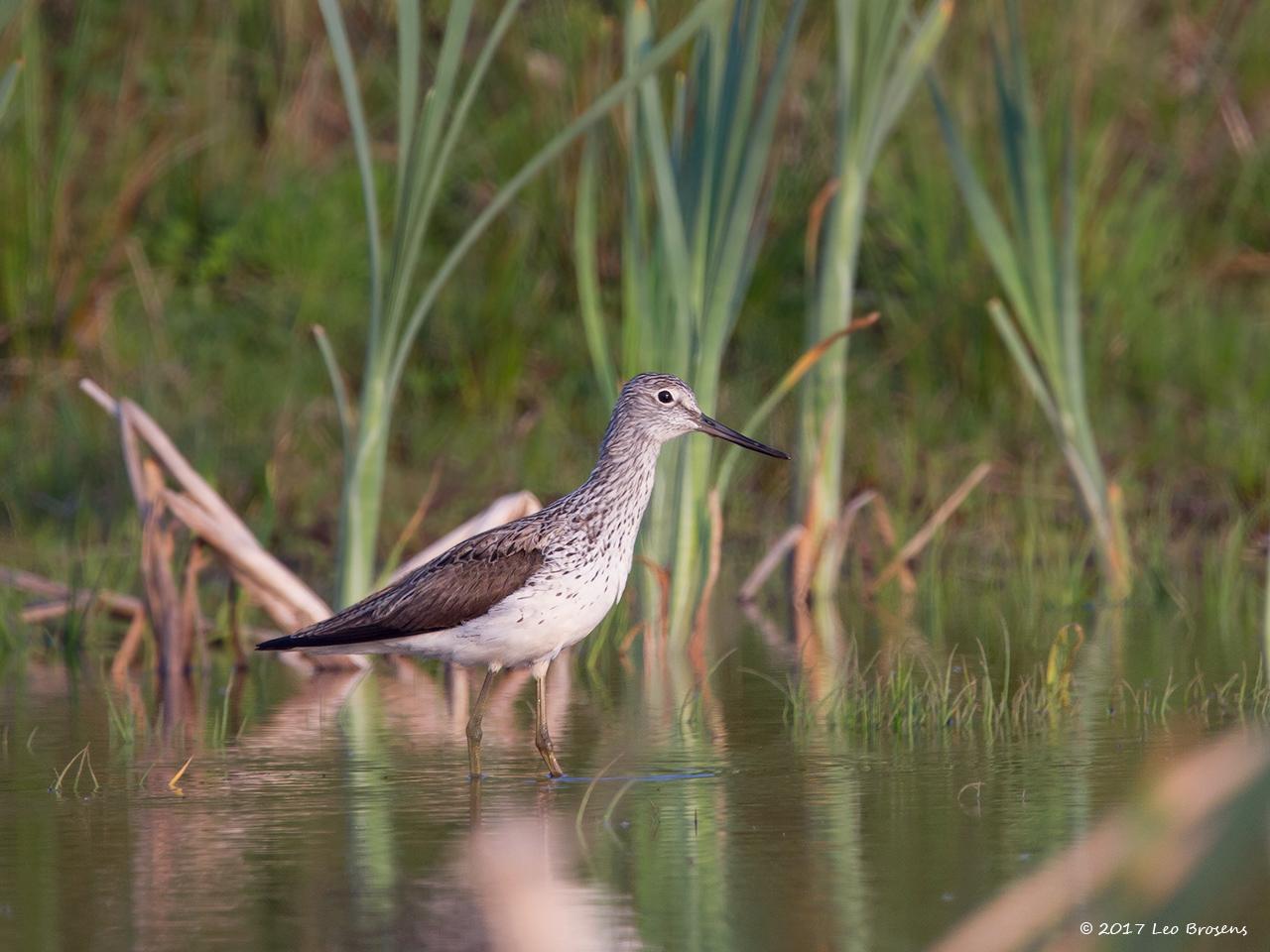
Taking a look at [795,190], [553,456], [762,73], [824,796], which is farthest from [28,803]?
[762,73]

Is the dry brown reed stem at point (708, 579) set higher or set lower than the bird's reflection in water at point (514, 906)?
higher

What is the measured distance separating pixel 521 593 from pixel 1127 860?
3318mm

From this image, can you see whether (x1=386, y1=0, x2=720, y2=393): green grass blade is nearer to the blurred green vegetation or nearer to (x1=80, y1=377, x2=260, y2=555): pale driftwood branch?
(x1=80, y1=377, x2=260, y2=555): pale driftwood branch

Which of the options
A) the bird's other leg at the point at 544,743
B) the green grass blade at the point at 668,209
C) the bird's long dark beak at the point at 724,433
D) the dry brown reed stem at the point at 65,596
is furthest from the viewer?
the dry brown reed stem at the point at 65,596

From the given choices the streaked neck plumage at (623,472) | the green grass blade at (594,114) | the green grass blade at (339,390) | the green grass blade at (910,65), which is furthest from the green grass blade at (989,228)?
the green grass blade at (339,390)

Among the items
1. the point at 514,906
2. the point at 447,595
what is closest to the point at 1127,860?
the point at 514,906

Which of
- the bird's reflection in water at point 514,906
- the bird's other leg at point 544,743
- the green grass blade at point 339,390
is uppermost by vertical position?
the green grass blade at point 339,390

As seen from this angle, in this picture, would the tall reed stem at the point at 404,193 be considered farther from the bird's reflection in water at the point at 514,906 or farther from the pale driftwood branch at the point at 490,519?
the bird's reflection in water at the point at 514,906

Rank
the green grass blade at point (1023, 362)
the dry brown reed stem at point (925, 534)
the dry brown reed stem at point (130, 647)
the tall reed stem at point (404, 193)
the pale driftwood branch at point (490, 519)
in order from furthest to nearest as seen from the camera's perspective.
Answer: the dry brown reed stem at point (925, 534), the green grass blade at point (1023, 362), the dry brown reed stem at point (130, 647), the pale driftwood branch at point (490, 519), the tall reed stem at point (404, 193)

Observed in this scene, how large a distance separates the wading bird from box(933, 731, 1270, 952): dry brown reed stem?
5.67 ft

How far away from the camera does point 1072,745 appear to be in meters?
6.59

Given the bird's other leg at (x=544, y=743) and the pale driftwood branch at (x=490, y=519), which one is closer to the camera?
the bird's other leg at (x=544, y=743)

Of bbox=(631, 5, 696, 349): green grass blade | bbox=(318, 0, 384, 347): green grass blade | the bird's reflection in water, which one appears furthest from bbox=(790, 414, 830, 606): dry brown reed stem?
the bird's reflection in water

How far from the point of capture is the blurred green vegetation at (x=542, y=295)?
11219mm
